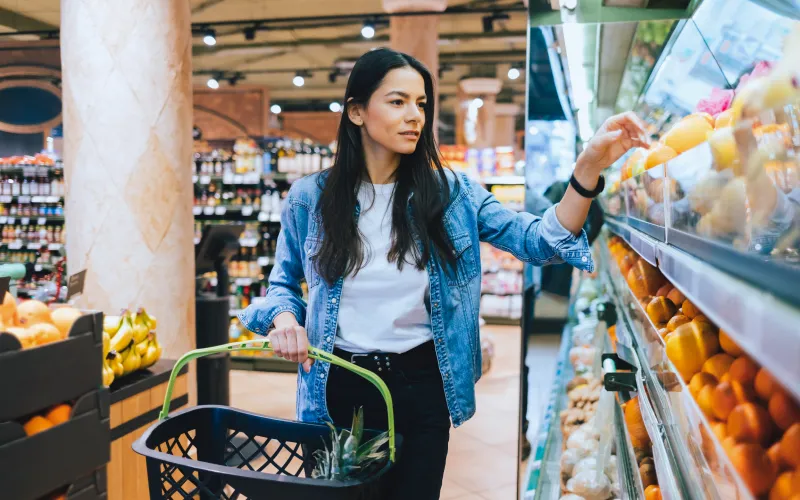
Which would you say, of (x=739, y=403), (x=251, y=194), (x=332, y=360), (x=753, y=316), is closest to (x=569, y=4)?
(x=332, y=360)

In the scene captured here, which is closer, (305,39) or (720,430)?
(720,430)

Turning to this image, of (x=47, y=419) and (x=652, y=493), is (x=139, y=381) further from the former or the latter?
(x=652, y=493)

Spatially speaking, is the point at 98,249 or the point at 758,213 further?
the point at 98,249

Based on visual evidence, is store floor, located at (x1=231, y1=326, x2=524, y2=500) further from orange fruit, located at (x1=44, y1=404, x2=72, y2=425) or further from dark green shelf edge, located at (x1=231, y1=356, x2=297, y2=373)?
orange fruit, located at (x1=44, y1=404, x2=72, y2=425)

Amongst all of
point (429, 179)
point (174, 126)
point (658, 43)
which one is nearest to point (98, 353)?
point (429, 179)

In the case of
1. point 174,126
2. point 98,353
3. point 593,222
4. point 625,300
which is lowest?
point 98,353

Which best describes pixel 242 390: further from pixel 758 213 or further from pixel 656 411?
pixel 758 213

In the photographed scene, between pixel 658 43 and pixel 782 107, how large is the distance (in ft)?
6.14

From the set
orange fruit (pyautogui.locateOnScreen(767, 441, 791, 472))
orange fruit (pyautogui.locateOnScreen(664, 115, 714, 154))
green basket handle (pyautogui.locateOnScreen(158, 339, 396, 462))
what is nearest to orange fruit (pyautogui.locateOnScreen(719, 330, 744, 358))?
orange fruit (pyautogui.locateOnScreen(767, 441, 791, 472))

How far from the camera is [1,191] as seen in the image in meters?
8.57

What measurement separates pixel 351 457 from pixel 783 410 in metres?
0.70

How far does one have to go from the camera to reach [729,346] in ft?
3.67

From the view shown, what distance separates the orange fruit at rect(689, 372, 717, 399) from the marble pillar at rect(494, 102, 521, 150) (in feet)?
56.6

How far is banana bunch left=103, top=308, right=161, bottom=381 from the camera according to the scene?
101 inches
